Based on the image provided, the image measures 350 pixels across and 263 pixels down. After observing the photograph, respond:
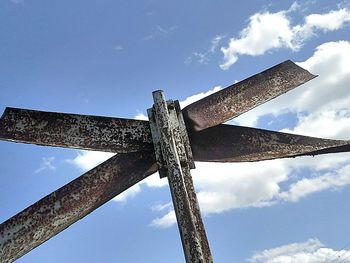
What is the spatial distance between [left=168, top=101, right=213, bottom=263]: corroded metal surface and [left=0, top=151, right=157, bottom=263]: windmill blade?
0.87 ft

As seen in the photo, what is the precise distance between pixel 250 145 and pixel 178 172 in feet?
3.01

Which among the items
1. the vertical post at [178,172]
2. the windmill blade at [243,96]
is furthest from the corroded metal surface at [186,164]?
the windmill blade at [243,96]

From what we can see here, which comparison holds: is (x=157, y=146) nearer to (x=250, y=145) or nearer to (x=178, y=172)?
(x=178, y=172)

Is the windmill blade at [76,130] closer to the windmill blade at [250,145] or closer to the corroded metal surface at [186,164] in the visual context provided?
the corroded metal surface at [186,164]

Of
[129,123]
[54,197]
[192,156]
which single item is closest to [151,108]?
[129,123]

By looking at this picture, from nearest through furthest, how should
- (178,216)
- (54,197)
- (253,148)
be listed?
(178,216) < (54,197) < (253,148)

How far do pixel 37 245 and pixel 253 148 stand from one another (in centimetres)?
183

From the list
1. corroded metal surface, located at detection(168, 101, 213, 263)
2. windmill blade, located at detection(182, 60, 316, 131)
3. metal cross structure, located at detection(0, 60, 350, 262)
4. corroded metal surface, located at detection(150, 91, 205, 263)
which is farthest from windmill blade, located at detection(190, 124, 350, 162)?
corroded metal surface, located at detection(150, 91, 205, 263)

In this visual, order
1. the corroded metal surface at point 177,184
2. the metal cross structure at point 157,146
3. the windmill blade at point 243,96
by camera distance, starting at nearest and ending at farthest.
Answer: the corroded metal surface at point 177,184 < the metal cross structure at point 157,146 < the windmill blade at point 243,96

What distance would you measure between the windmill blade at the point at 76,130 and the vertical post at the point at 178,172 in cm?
15

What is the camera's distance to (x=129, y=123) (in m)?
3.30

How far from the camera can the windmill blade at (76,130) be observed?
3.17 metres

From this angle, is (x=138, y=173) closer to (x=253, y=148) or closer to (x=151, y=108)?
(x=151, y=108)

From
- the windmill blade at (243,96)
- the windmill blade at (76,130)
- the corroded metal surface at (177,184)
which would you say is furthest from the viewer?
the windmill blade at (243,96)
